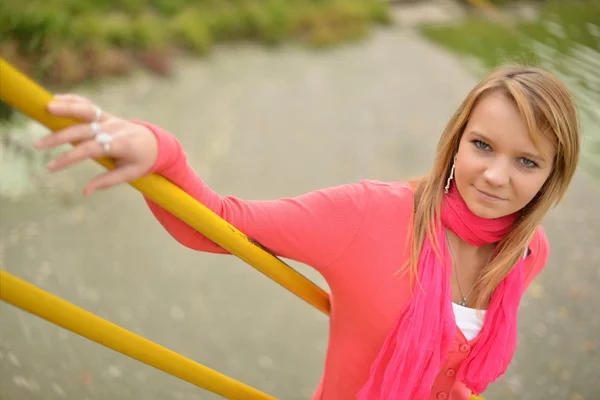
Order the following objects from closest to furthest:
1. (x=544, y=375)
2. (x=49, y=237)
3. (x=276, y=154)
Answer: (x=544, y=375) < (x=49, y=237) < (x=276, y=154)

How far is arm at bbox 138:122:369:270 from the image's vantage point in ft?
A: 2.24

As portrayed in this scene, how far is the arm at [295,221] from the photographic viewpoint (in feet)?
2.24

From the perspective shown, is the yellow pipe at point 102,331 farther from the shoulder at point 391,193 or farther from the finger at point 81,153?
the shoulder at point 391,193

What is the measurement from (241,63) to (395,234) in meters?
2.60

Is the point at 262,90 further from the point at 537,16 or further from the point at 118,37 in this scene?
the point at 537,16

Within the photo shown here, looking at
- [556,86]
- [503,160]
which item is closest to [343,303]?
[503,160]

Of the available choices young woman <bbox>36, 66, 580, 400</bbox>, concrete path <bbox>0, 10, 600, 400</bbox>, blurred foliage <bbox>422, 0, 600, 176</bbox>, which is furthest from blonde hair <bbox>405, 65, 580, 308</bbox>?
concrete path <bbox>0, 10, 600, 400</bbox>

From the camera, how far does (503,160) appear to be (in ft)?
2.39

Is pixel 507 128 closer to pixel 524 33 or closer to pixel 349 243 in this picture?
pixel 349 243

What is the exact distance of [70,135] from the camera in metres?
0.48

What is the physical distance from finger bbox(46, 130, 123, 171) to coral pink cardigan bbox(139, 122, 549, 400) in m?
0.16

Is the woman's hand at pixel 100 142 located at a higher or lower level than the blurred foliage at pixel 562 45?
lower

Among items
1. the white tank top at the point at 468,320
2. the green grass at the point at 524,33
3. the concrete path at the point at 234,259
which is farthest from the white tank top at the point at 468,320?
the green grass at the point at 524,33

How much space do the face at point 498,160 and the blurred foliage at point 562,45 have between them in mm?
176
